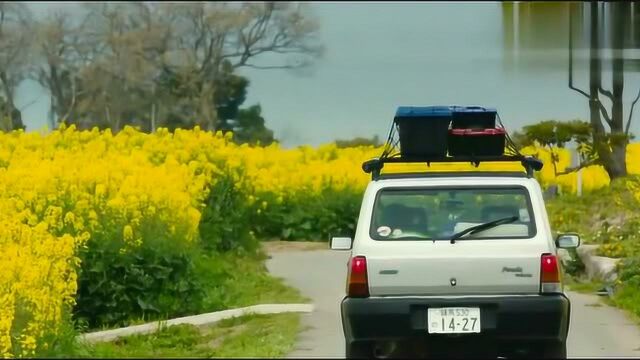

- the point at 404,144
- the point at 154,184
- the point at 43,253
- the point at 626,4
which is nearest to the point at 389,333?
the point at 404,144

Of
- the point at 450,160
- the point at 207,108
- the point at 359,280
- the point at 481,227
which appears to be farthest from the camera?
the point at 207,108

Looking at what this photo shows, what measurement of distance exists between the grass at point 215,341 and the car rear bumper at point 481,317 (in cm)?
171

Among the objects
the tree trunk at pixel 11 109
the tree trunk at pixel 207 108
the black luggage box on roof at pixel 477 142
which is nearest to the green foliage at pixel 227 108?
the tree trunk at pixel 207 108

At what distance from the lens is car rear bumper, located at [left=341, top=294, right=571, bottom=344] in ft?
27.3

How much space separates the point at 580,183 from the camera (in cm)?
2508

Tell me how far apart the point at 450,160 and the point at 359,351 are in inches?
73.2

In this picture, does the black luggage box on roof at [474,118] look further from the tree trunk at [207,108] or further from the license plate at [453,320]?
the tree trunk at [207,108]

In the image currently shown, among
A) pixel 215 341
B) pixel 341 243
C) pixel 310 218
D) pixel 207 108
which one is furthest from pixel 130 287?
pixel 207 108

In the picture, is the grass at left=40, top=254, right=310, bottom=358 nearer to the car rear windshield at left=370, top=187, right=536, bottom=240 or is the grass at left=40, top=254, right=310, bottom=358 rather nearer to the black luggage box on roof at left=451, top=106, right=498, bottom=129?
the car rear windshield at left=370, top=187, right=536, bottom=240

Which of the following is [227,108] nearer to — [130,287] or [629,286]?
[130,287]

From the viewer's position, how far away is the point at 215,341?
439 inches

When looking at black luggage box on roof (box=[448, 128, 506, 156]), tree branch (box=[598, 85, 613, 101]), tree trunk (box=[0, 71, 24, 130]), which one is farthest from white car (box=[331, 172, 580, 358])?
tree trunk (box=[0, 71, 24, 130])

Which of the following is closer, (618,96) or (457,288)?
(457,288)

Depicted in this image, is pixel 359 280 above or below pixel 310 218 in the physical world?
above
